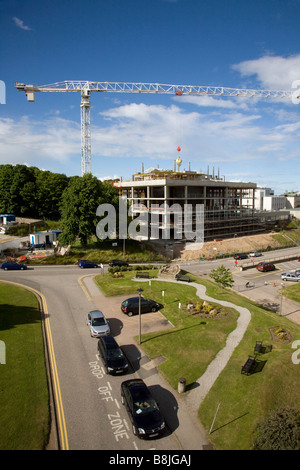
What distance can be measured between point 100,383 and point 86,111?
87.4 metres

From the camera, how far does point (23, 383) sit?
1694 centimetres

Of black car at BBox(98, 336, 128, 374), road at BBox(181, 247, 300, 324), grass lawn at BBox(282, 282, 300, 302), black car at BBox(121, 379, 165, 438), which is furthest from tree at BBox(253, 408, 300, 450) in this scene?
grass lawn at BBox(282, 282, 300, 302)

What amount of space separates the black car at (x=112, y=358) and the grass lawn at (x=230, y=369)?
8.55ft

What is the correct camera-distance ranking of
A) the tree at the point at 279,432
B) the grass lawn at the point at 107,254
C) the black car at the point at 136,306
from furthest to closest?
the grass lawn at the point at 107,254, the black car at the point at 136,306, the tree at the point at 279,432

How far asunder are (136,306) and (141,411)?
13.3m

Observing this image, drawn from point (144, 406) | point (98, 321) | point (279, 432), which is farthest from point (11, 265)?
point (279, 432)

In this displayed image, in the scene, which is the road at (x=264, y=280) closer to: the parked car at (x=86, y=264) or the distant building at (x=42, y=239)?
the parked car at (x=86, y=264)

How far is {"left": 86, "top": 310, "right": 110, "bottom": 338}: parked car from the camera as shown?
2292 cm

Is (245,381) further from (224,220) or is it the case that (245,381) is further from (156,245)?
(224,220)

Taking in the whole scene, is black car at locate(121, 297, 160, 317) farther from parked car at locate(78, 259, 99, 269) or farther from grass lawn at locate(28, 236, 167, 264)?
grass lawn at locate(28, 236, 167, 264)

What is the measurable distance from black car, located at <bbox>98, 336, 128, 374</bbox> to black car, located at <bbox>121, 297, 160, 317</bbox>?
6887 mm

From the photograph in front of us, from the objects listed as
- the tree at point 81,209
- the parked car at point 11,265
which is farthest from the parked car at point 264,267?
the parked car at point 11,265

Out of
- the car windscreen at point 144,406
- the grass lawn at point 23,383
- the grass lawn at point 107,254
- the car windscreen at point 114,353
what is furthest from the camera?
the grass lawn at point 107,254

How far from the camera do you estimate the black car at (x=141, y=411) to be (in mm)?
13835
